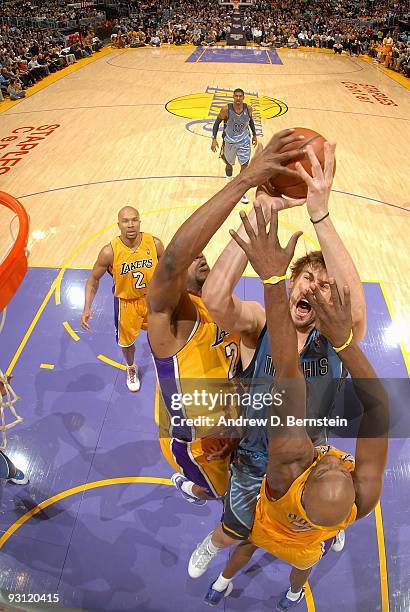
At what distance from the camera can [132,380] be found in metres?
4.48

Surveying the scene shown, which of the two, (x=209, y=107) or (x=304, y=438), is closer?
(x=304, y=438)

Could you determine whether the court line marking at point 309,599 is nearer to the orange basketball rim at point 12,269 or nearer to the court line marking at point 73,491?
the court line marking at point 73,491

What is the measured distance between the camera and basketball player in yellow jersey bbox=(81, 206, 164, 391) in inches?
162

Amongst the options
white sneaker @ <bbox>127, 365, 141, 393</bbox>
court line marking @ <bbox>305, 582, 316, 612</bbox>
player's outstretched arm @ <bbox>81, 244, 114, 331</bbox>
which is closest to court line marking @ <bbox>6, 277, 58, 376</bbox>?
player's outstretched arm @ <bbox>81, 244, 114, 331</bbox>

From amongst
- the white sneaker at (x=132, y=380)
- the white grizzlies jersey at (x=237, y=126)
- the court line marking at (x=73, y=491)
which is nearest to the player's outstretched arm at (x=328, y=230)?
the court line marking at (x=73, y=491)

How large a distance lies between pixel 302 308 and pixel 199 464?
1.24 meters

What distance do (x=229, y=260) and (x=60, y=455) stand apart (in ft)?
9.10

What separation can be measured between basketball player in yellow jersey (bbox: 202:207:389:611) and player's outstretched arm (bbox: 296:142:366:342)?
0.31m

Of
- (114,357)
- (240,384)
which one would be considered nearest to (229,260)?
(240,384)

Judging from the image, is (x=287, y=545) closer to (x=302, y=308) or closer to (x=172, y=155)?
(x=302, y=308)

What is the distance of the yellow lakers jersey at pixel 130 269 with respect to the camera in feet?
13.5

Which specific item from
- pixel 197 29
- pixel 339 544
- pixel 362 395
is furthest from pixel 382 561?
pixel 197 29

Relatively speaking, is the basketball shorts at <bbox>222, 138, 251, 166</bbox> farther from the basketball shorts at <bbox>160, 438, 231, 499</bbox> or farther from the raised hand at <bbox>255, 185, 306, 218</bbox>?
the basketball shorts at <bbox>160, 438, 231, 499</bbox>

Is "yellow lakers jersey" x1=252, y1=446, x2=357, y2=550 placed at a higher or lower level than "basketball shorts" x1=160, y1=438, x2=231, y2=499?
higher
